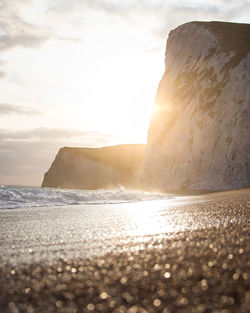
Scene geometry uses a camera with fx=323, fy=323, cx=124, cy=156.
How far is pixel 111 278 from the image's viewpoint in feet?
4.44

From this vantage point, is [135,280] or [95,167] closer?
[135,280]

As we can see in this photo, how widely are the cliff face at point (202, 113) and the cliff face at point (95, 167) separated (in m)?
29.7

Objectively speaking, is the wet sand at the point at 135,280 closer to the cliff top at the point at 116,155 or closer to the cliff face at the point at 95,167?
the cliff face at the point at 95,167

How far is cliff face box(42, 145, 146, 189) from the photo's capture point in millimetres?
70062

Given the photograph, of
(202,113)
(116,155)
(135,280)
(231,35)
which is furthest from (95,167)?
(135,280)

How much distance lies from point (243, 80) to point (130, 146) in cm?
5030

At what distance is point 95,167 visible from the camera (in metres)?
71.3

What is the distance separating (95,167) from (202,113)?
140ft

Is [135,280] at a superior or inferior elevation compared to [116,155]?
inferior

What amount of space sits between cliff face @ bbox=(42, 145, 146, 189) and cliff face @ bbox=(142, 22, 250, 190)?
29674 mm

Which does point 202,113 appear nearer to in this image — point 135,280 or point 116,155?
point 135,280

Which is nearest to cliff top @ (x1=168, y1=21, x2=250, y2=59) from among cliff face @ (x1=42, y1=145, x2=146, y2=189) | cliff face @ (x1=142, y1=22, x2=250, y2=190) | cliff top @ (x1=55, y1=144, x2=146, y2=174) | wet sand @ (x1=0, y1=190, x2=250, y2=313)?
cliff face @ (x1=142, y1=22, x2=250, y2=190)

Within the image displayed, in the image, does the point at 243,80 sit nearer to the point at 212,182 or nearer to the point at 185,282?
the point at 212,182

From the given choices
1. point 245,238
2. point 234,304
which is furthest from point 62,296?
point 245,238
